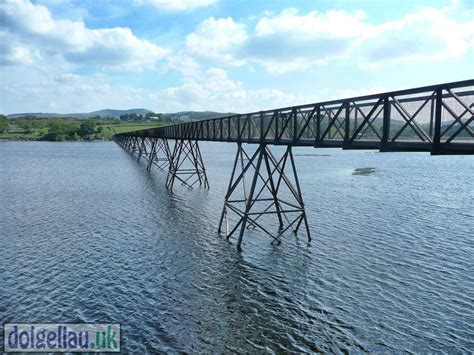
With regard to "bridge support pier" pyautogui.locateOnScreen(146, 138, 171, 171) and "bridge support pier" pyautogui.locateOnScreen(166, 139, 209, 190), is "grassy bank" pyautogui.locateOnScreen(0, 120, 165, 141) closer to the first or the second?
"bridge support pier" pyautogui.locateOnScreen(146, 138, 171, 171)

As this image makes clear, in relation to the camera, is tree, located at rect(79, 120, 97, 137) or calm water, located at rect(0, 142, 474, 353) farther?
tree, located at rect(79, 120, 97, 137)

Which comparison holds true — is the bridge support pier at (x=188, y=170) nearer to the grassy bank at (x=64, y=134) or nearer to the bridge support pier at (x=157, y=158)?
the bridge support pier at (x=157, y=158)

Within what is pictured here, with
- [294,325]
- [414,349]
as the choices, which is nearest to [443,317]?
[414,349]

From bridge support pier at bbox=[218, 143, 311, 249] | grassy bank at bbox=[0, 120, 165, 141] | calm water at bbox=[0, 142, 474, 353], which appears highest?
grassy bank at bbox=[0, 120, 165, 141]

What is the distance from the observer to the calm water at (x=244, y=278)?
11195 millimetres

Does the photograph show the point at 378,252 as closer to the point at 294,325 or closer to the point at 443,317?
the point at 443,317

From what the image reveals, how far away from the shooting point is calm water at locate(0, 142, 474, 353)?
1120cm

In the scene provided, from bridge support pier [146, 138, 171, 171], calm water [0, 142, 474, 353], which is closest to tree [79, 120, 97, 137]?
bridge support pier [146, 138, 171, 171]

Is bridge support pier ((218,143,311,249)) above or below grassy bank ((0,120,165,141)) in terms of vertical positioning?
below

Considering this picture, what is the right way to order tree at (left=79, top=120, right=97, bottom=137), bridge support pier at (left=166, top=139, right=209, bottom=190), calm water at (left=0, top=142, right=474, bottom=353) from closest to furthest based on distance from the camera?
calm water at (left=0, top=142, right=474, bottom=353) < bridge support pier at (left=166, top=139, right=209, bottom=190) < tree at (left=79, top=120, right=97, bottom=137)

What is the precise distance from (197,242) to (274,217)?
748 cm

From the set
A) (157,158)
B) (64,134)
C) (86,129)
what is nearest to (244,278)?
(157,158)

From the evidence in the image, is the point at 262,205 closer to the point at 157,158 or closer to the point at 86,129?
the point at 157,158

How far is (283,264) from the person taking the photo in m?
16.6
